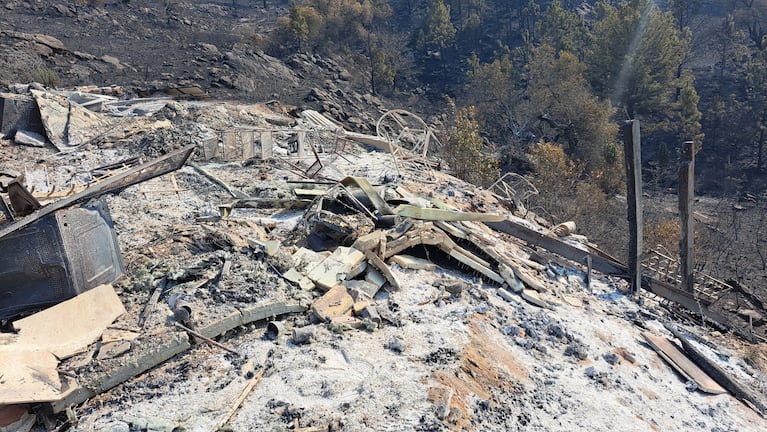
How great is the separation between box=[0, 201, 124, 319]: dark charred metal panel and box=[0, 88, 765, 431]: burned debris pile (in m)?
0.01

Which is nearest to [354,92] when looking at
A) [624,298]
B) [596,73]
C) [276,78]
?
[276,78]

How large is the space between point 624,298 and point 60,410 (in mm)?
6068

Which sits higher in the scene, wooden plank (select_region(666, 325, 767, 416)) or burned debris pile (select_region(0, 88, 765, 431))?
burned debris pile (select_region(0, 88, 765, 431))

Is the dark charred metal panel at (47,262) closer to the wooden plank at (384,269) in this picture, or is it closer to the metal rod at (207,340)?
the metal rod at (207,340)

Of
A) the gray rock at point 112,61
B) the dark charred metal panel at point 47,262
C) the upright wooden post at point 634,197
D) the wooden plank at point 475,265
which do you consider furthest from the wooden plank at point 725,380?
the gray rock at point 112,61

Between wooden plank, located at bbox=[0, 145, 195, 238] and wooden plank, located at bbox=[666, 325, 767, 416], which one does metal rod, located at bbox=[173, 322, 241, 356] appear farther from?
wooden plank, located at bbox=[666, 325, 767, 416]

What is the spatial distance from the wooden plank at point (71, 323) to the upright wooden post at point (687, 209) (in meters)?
6.48

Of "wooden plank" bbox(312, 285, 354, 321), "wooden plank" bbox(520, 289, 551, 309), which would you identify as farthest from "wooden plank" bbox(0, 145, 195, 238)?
"wooden plank" bbox(520, 289, 551, 309)

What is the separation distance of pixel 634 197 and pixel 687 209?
2.16 feet

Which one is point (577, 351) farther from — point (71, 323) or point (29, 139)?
point (29, 139)

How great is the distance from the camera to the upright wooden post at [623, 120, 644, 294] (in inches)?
248

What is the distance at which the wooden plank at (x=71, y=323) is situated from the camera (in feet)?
11.6

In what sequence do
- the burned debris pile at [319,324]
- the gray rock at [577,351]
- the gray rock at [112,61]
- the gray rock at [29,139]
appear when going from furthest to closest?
the gray rock at [112,61] → the gray rock at [29,139] → the gray rock at [577,351] → the burned debris pile at [319,324]

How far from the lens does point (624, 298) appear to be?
20.9 feet
